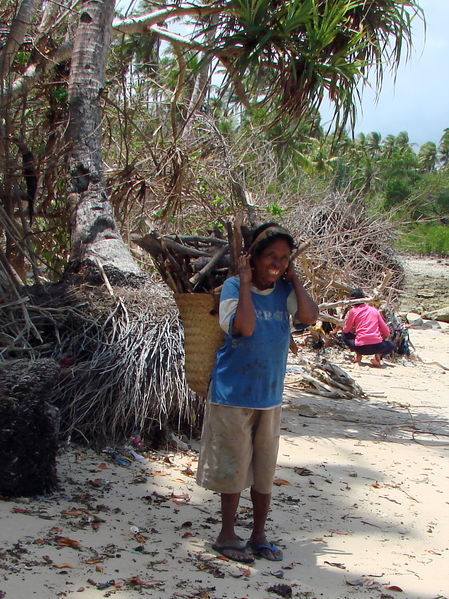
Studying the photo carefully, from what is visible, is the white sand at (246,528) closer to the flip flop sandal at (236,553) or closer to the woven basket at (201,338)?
the flip flop sandal at (236,553)

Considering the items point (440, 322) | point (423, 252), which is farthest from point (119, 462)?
point (423, 252)

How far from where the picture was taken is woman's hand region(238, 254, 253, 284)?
320cm

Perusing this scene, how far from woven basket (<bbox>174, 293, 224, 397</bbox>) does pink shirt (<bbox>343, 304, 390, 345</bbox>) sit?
24.0ft

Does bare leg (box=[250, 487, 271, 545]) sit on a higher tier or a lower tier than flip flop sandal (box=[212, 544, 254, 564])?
higher

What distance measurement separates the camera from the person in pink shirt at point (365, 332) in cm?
1066

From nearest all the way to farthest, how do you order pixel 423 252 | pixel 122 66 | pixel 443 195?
pixel 122 66 < pixel 423 252 < pixel 443 195

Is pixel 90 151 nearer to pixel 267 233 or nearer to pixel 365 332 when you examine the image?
pixel 267 233

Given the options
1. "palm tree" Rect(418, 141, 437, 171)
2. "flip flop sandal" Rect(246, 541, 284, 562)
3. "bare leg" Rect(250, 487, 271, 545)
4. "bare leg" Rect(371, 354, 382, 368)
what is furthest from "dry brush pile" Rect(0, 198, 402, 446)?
"palm tree" Rect(418, 141, 437, 171)

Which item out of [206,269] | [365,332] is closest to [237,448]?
[206,269]

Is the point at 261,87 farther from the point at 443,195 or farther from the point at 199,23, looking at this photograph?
the point at 443,195

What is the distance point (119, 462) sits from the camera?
Result: 4531 mm

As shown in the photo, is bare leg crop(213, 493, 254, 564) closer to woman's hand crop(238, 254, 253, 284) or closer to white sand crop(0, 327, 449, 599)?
white sand crop(0, 327, 449, 599)

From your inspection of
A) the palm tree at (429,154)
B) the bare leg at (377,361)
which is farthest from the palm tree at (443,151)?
the bare leg at (377,361)

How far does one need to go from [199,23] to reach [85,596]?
5.46 metres
